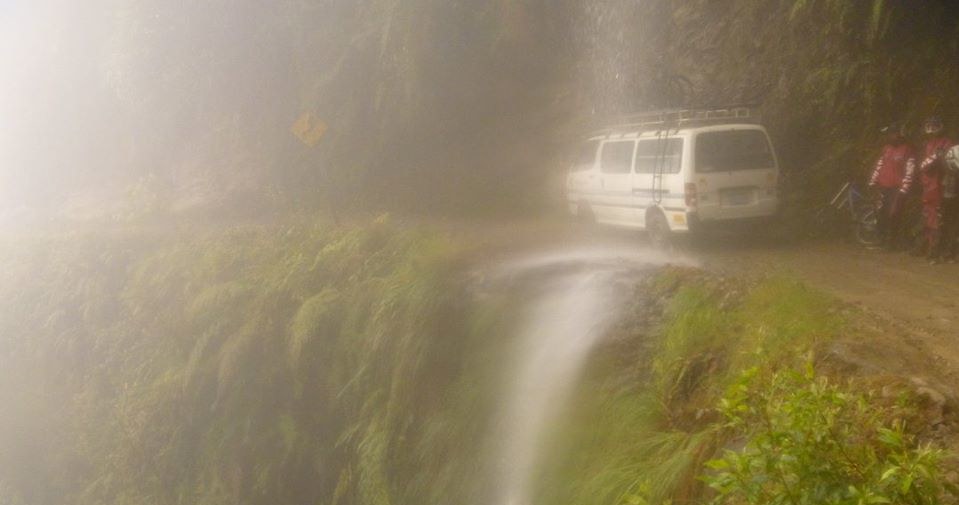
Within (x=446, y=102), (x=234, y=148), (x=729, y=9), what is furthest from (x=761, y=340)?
(x=234, y=148)

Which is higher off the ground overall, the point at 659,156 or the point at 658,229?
the point at 659,156

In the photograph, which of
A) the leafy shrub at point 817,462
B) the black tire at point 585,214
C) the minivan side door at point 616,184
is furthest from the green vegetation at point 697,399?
the black tire at point 585,214

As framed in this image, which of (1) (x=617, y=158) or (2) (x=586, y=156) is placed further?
(2) (x=586, y=156)

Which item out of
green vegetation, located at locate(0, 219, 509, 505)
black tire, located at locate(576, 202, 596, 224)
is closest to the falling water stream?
green vegetation, located at locate(0, 219, 509, 505)

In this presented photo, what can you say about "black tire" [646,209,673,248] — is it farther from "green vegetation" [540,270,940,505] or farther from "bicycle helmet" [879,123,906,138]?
"bicycle helmet" [879,123,906,138]

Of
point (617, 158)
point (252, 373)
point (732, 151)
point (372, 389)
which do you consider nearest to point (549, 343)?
point (372, 389)

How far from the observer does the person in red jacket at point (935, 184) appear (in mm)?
10766

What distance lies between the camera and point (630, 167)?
1348 cm

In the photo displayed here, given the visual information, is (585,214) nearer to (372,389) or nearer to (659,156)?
(659,156)

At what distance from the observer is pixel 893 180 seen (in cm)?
1162

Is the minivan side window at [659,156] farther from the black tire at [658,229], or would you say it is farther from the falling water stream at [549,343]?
the falling water stream at [549,343]

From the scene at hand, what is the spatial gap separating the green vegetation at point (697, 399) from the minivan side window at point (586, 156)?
5.39 m

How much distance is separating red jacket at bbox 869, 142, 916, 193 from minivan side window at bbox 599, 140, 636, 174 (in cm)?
343

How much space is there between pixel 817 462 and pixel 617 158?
9.92 m
